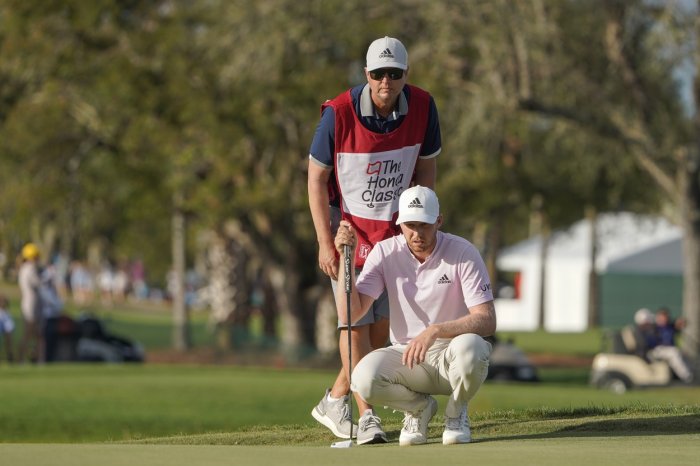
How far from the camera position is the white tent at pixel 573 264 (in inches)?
2452

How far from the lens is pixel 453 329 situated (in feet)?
27.7

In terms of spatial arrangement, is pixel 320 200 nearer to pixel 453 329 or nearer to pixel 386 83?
pixel 386 83

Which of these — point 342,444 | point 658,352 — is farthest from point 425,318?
point 658,352

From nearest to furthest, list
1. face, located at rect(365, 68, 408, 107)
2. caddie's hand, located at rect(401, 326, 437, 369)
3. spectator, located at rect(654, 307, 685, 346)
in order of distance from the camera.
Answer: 1. caddie's hand, located at rect(401, 326, 437, 369)
2. face, located at rect(365, 68, 408, 107)
3. spectator, located at rect(654, 307, 685, 346)

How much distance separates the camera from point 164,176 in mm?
34875

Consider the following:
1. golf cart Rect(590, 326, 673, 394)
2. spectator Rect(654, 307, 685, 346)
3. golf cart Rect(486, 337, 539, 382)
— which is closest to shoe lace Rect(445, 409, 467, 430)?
golf cart Rect(590, 326, 673, 394)

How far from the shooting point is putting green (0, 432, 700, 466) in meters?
6.96

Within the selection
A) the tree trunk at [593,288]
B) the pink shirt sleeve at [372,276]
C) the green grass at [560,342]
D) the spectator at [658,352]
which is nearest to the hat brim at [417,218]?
the pink shirt sleeve at [372,276]

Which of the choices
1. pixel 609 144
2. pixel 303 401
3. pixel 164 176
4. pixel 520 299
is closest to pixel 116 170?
pixel 164 176

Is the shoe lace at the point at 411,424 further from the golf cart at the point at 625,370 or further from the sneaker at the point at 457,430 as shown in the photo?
the golf cart at the point at 625,370

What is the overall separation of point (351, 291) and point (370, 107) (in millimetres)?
1084

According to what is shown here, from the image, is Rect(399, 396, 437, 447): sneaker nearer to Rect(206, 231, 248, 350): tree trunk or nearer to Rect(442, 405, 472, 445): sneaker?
Rect(442, 405, 472, 445): sneaker

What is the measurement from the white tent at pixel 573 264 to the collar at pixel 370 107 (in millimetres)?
51166

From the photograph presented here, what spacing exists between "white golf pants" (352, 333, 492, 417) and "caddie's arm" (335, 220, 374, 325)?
331mm
